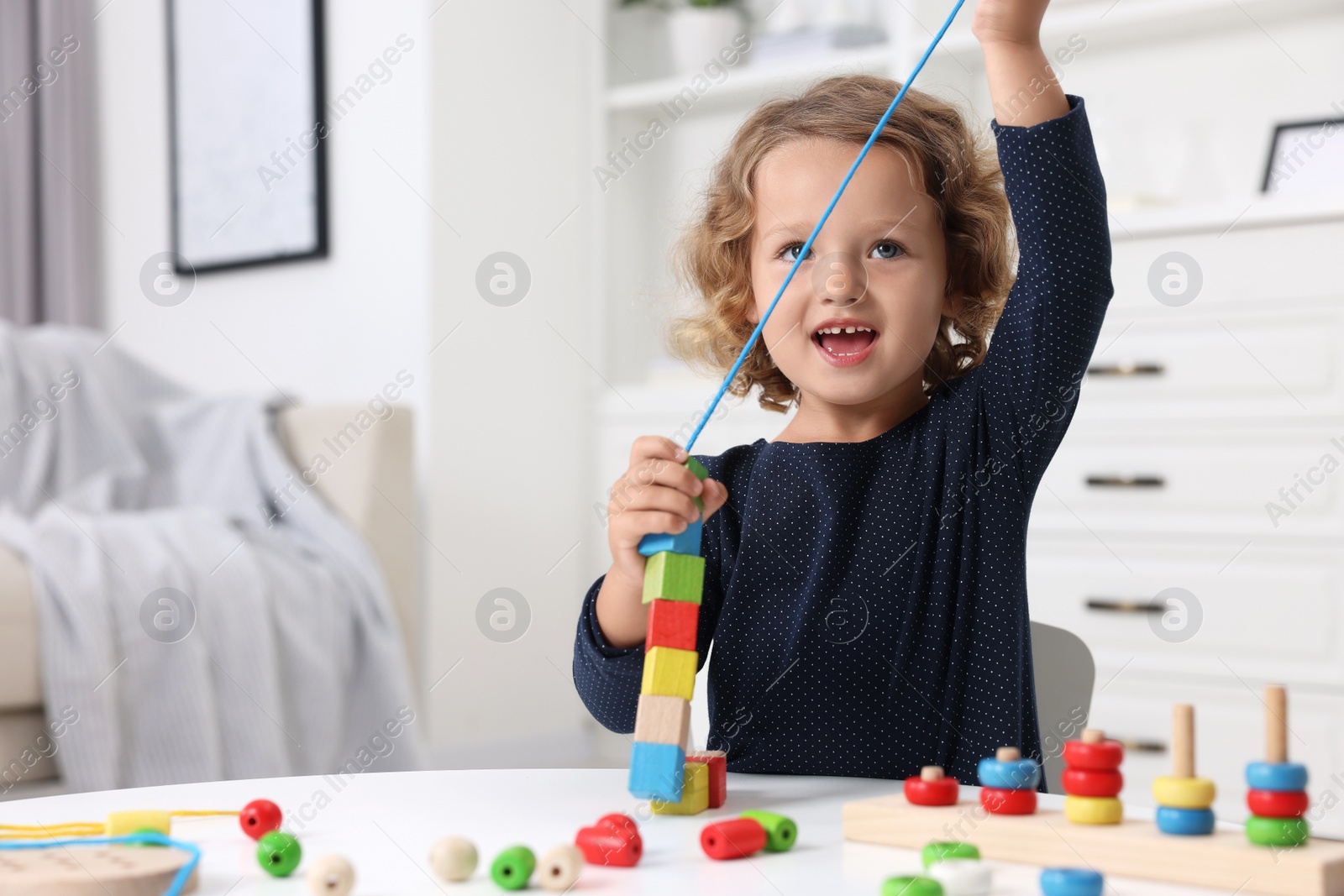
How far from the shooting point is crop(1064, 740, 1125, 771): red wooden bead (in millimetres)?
499

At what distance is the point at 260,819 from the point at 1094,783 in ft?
1.12

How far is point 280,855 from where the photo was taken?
487 mm

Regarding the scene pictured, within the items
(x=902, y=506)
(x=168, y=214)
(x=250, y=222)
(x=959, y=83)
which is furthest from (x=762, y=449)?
(x=168, y=214)

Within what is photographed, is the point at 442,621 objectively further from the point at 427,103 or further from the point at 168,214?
the point at 168,214

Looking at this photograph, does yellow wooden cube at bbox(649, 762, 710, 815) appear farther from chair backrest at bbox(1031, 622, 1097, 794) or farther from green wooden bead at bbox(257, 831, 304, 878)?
chair backrest at bbox(1031, 622, 1097, 794)

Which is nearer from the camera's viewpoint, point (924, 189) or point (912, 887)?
point (912, 887)

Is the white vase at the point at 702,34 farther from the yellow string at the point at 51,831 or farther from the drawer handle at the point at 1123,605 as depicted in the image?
the yellow string at the point at 51,831

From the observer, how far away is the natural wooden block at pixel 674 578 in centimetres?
63

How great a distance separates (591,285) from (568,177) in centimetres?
25

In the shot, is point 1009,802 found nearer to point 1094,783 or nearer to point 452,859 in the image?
point 1094,783

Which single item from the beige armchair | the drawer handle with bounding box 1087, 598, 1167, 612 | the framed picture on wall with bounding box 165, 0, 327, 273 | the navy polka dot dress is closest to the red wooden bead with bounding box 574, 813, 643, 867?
the navy polka dot dress

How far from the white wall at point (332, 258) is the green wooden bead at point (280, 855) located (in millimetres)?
2267

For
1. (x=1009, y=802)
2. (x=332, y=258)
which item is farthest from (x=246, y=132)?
(x=1009, y=802)

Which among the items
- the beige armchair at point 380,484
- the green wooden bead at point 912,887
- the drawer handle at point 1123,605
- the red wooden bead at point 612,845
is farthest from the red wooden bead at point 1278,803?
the beige armchair at point 380,484
